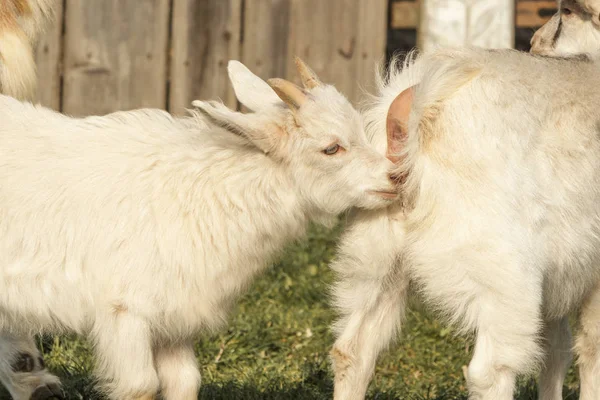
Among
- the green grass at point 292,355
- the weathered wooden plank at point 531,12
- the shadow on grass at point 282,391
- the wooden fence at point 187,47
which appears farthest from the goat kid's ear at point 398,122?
the weathered wooden plank at point 531,12

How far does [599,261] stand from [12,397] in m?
2.86

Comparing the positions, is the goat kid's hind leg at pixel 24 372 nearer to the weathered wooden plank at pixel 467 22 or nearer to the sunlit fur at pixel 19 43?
the sunlit fur at pixel 19 43

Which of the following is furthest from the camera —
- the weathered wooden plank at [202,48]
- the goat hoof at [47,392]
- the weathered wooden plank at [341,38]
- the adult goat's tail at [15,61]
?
the weathered wooden plank at [341,38]

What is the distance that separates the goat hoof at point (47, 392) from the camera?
18.1ft

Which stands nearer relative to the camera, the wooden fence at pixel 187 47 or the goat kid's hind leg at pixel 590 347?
the goat kid's hind leg at pixel 590 347

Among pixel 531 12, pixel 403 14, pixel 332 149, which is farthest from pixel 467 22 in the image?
pixel 332 149

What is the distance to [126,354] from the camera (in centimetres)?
475

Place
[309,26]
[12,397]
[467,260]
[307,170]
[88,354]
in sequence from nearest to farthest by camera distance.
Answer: [467,260], [307,170], [12,397], [88,354], [309,26]

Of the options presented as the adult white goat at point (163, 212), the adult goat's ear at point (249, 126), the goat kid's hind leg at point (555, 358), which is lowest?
the goat kid's hind leg at point (555, 358)

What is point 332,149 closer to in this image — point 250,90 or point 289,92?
point 289,92

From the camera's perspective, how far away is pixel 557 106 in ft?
16.0

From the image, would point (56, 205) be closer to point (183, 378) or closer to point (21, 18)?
point (183, 378)

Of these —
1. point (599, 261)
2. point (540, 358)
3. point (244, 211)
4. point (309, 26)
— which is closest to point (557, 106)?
point (599, 261)

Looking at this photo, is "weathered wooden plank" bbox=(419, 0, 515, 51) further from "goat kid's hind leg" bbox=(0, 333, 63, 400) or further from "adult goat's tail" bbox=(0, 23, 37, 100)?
"goat kid's hind leg" bbox=(0, 333, 63, 400)
